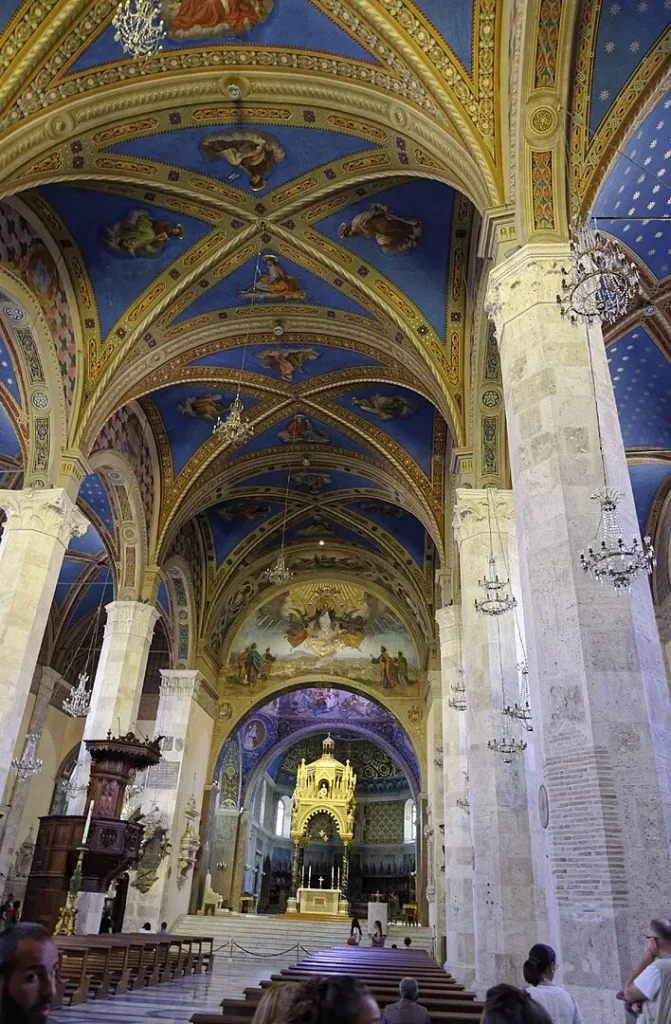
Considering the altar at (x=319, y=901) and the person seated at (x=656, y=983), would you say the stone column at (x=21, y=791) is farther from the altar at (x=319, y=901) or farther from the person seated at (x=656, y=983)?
the person seated at (x=656, y=983)

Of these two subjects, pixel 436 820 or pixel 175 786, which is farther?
pixel 175 786

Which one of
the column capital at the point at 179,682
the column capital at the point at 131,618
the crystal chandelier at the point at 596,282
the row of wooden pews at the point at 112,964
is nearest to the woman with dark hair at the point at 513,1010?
the crystal chandelier at the point at 596,282

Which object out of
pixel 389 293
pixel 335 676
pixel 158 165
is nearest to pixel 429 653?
pixel 335 676

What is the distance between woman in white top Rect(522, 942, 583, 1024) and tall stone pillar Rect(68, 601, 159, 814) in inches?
458

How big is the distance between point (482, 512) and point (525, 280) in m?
4.28

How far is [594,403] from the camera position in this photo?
5844 millimetres

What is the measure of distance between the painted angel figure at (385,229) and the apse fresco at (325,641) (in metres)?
13.7

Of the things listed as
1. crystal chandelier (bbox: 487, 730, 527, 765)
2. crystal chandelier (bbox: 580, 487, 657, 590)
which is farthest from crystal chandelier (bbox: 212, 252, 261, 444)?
crystal chandelier (bbox: 580, 487, 657, 590)

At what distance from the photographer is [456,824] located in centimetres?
1225

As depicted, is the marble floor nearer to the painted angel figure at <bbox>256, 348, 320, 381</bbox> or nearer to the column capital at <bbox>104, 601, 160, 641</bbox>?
the column capital at <bbox>104, 601, 160, 641</bbox>

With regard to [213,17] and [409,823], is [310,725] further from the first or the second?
[213,17]

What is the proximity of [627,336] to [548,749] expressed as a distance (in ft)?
23.7

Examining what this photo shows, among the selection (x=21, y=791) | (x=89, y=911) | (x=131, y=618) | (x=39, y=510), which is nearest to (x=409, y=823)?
(x=21, y=791)

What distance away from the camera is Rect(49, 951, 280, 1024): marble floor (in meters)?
6.84
